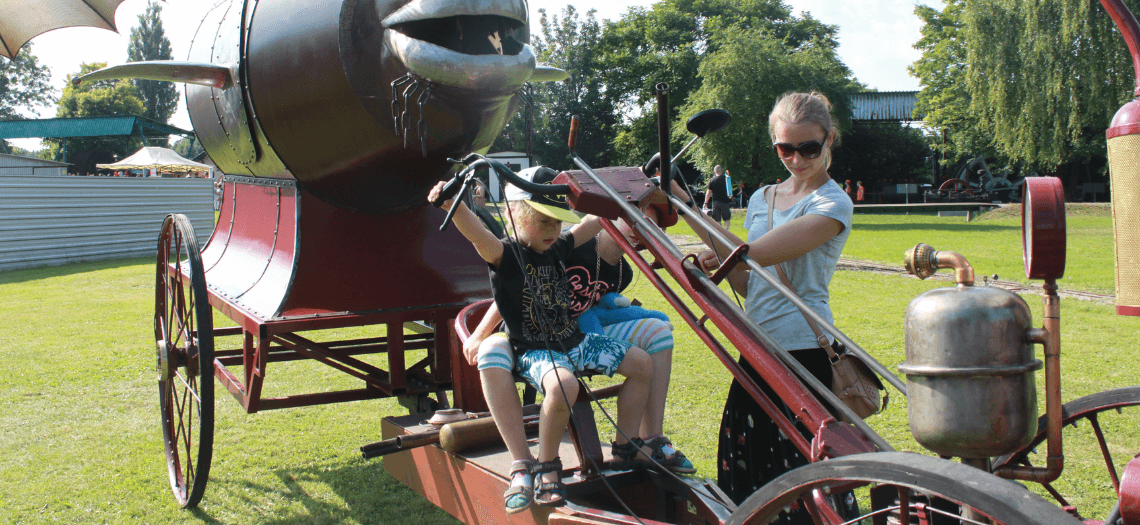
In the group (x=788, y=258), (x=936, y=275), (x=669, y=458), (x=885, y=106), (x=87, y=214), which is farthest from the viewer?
(x=885, y=106)

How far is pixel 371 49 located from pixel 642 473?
217 centimetres

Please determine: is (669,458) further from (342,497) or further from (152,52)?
(152,52)

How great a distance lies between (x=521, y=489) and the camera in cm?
255

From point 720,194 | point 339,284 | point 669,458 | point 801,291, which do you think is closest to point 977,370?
point 801,291

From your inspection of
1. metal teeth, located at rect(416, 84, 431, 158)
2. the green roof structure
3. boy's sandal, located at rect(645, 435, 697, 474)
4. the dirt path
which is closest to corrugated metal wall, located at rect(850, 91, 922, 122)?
Answer: the dirt path

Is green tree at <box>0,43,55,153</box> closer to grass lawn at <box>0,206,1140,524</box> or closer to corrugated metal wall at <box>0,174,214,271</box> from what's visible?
corrugated metal wall at <box>0,174,214,271</box>

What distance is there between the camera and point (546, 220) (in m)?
2.87

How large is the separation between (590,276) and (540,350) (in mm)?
423

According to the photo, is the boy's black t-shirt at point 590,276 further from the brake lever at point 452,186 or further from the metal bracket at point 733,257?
the metal bracket at point 733,257

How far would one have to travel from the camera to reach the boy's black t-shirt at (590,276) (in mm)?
3035

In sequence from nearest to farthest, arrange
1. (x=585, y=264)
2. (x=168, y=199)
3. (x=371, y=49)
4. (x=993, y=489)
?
(x=993, y=489), (x=585, y=264), (x=371, y=49), (x=168, y=199)

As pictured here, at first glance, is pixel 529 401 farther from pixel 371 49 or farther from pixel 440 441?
pixel 371 49

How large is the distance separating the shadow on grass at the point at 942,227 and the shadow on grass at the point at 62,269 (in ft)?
55.6

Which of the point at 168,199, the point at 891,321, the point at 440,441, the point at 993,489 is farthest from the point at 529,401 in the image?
the point at 168,199
